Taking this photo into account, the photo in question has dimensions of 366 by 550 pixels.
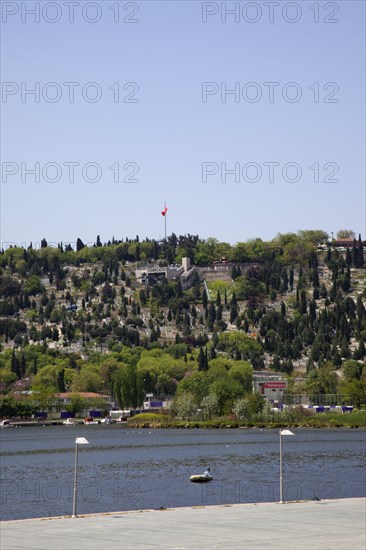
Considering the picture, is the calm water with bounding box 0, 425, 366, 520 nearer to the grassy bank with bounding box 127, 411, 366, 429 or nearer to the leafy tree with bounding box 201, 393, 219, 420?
the grassy bank with bounding box 127, 411, 366, 429

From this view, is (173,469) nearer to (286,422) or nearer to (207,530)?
(207,530)

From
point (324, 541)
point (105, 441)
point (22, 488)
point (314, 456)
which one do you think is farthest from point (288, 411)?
point (324, 541)

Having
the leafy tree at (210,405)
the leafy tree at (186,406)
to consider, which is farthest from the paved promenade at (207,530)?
the leafy tree at (186,406)

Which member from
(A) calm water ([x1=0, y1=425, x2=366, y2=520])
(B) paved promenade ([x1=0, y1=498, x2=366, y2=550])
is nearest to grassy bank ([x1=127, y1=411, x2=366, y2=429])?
(A) calm water ([x1=0, y1=425, x2=366, y2=520])

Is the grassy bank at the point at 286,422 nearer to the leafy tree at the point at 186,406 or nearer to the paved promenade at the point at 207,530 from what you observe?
the leafy tree at the point at 186,406

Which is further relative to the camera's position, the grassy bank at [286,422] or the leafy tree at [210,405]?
the leafy tree at [210,405]
